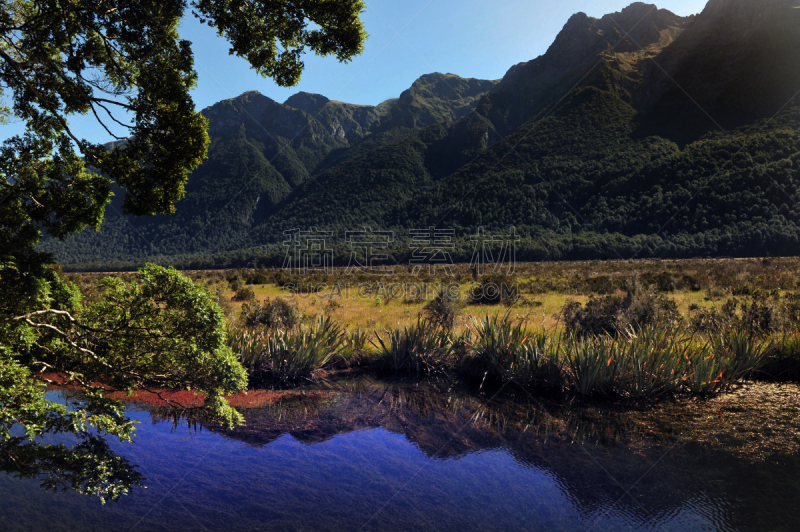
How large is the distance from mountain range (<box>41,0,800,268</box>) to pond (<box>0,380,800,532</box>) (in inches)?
1609

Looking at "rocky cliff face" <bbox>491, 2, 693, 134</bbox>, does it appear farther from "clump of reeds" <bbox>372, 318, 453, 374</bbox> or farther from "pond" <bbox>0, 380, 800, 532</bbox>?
"pond" <bbox>0, 380, 800, 532</bbox>

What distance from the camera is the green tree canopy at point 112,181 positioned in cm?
477

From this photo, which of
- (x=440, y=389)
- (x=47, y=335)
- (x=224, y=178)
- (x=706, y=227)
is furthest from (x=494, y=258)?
(x=224, y=178)

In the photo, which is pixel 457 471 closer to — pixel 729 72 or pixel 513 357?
pixel 513 357

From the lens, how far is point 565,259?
6169cm

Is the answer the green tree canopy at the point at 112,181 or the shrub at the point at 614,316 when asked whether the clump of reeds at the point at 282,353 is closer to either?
the green tree canopy at the point at 112,181

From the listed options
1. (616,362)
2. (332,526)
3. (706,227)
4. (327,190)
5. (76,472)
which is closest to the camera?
(332,526)

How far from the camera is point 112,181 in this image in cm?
587

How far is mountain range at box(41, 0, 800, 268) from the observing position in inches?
2451

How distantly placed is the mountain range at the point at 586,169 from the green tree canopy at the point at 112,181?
38192 millimetres

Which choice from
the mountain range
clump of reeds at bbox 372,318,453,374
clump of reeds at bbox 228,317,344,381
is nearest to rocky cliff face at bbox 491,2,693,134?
the mountain range

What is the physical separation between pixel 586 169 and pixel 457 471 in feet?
269

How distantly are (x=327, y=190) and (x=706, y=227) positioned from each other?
80088 millimetres

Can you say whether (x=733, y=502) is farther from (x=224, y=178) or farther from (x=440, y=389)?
(x=224, y=178)
